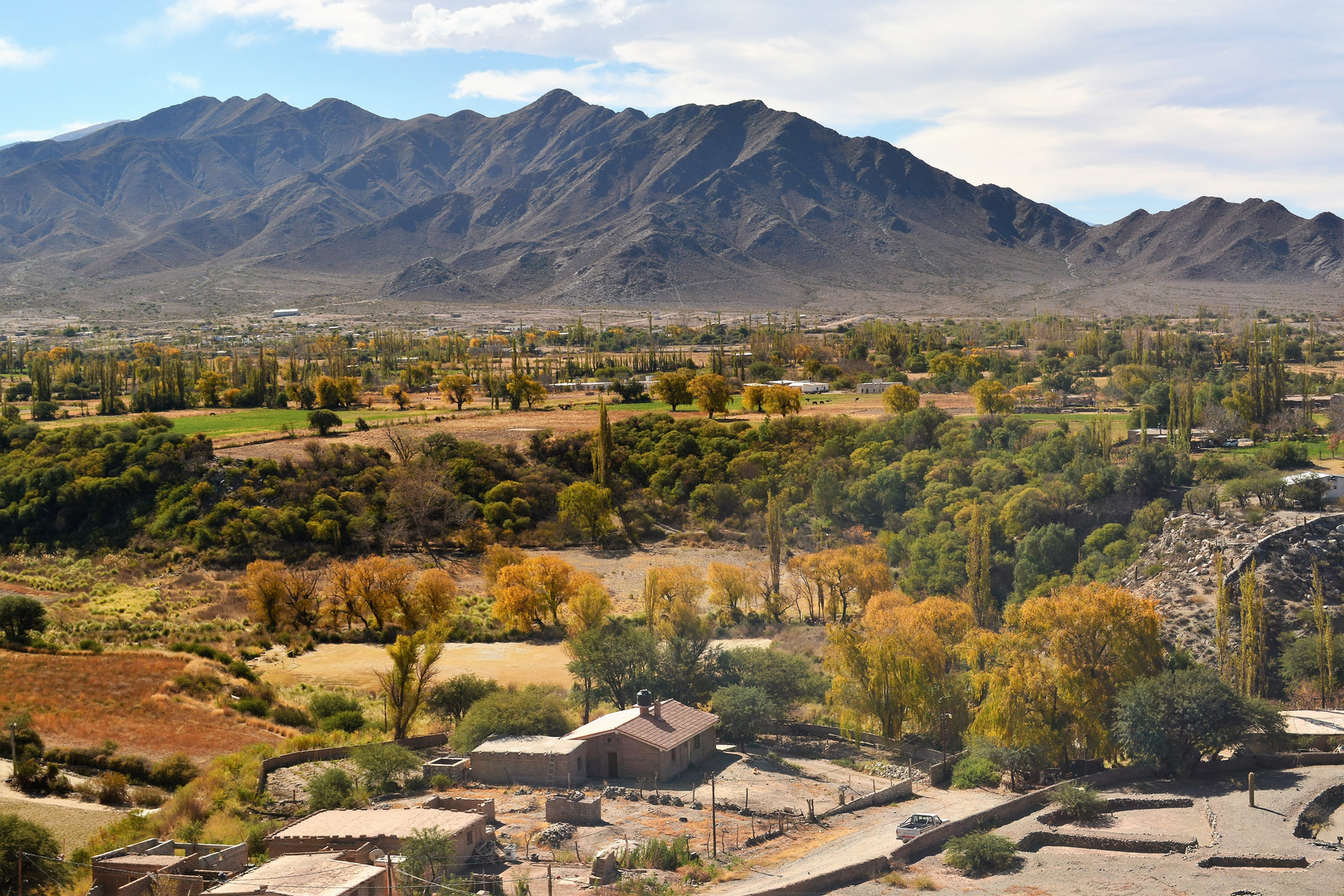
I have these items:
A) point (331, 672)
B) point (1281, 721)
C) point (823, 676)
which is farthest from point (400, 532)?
point (1281, 721)

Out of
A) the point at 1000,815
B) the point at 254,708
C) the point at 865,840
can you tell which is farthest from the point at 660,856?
the point at 254,708

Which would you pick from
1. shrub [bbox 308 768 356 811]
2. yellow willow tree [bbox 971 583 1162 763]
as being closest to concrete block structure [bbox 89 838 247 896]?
shrub [bbox 308 768 356 811]

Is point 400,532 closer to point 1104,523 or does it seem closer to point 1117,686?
point 1104,523

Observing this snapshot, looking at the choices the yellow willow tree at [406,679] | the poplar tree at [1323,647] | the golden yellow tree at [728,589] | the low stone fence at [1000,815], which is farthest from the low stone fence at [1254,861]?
the golden yellow tree at [728,589]

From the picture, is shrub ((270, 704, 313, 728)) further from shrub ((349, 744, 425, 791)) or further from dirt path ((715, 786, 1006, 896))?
dirt path ((715, 786, 1006, 896))

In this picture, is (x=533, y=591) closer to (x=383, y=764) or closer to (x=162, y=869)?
(x=383, y=764)

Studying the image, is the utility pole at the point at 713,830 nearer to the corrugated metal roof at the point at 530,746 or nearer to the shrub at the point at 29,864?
the shrub at the point at 29,864
